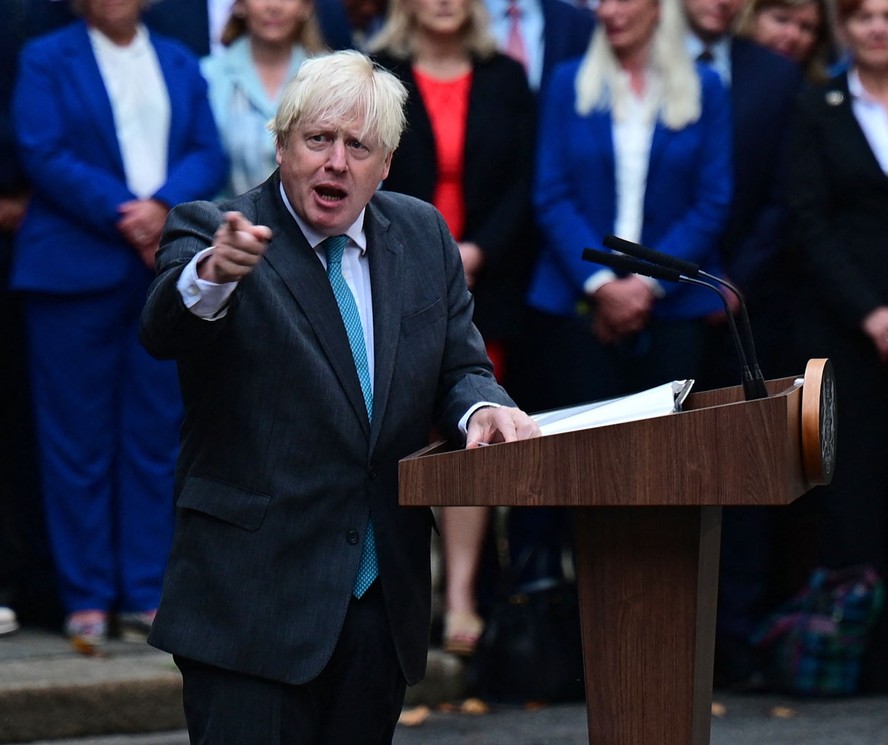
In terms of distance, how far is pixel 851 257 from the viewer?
542 cm

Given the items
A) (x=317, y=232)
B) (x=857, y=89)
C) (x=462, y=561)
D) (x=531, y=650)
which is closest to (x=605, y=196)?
(x=857, y=89)

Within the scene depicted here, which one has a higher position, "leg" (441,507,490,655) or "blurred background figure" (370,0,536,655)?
"blurred background figure" (370,0,536,655)

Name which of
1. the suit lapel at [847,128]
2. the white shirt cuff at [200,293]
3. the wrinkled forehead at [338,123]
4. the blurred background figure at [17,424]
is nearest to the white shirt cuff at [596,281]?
the suit lapel at [847,128]

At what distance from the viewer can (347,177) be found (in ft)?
9.59

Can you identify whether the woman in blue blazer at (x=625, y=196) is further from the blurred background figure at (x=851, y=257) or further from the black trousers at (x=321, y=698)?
the black trousers at (x=321, y=698)

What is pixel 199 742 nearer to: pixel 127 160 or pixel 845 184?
pixel 127 160

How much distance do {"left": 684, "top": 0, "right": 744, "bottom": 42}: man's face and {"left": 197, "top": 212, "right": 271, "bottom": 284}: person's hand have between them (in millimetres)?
3540

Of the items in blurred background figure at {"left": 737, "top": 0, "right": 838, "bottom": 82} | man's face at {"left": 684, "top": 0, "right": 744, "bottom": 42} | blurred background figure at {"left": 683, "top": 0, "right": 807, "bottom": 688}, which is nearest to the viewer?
blurred background figure at {"left": 683, "top": 0, "right": 807, "bottom": 688}

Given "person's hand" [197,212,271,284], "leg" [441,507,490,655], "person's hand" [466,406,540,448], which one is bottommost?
"leg" [441,507,490,655]

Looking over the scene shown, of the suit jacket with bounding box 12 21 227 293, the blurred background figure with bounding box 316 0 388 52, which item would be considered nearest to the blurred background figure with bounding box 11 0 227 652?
the suit jacket with bounding box 12 21 227 293

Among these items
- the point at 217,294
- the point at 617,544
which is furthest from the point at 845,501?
the point at 217,294

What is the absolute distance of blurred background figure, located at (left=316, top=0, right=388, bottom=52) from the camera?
564 centimetres

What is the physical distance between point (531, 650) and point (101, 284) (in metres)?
1.74

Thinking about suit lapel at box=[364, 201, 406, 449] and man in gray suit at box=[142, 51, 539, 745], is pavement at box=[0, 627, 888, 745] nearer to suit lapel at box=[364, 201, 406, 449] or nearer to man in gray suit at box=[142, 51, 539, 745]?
man in gray suit at box=[142, 51, 539, 745]
